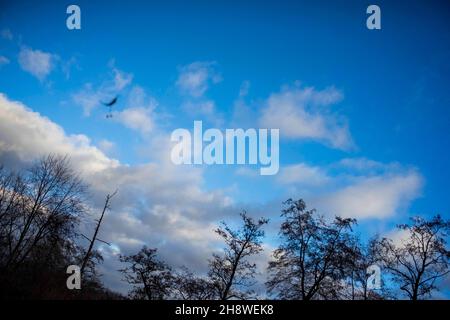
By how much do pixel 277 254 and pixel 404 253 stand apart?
12481mm

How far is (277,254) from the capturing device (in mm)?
25969

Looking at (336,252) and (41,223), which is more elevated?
(41,223)

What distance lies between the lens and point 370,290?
29594 millimetres
